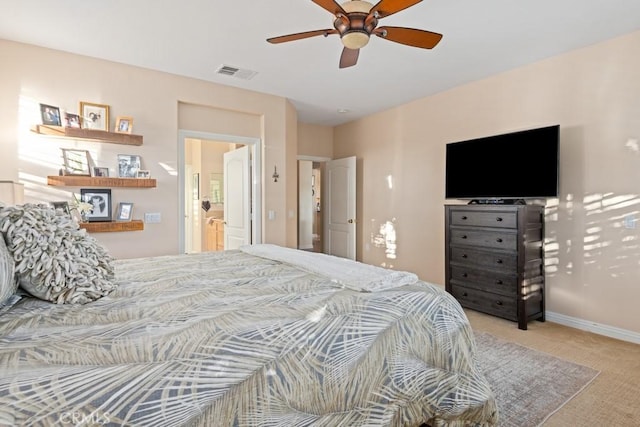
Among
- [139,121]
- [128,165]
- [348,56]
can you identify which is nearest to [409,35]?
[348,56]

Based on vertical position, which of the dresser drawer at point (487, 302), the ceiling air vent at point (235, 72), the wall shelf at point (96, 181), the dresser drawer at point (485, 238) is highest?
the ceiling air vent at point (235, 72)

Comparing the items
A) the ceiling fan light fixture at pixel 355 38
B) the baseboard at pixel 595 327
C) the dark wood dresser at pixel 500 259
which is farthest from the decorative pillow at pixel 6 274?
the baseboard at pixel 595 327

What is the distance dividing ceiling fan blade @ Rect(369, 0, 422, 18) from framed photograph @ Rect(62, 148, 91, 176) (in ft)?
10.3

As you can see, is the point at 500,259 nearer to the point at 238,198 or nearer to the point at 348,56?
the point at 348,56

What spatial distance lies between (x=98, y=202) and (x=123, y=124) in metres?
0.87

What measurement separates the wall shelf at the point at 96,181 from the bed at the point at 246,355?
2149 mm

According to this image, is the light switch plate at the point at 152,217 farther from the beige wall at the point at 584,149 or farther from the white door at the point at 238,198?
the beige wall at the point at 584,149

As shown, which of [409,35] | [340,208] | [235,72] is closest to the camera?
[409,35]

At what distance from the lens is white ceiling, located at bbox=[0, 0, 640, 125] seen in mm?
2562

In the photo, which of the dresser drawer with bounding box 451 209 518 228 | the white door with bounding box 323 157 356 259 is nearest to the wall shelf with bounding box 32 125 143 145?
the white door with bounding box 323 157 356 259

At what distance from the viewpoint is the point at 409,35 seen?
2.29 m

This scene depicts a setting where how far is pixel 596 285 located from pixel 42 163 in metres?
5.54

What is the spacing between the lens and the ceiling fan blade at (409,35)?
2.20m

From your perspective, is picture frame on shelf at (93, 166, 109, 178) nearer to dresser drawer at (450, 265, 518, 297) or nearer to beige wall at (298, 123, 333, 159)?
beige wall at (298, 123, 333, 159)
